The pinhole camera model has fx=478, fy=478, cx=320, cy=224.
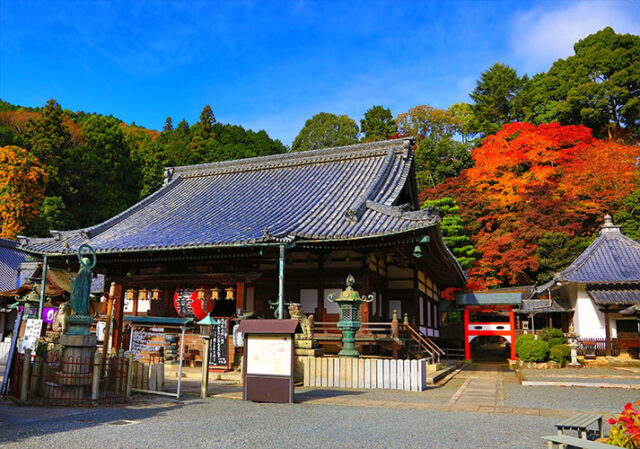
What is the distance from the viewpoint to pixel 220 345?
1568 centimetres

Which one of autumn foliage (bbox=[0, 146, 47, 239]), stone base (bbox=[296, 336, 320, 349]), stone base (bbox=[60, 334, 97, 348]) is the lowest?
stone base (bbox=[296, 336, 320, 349])

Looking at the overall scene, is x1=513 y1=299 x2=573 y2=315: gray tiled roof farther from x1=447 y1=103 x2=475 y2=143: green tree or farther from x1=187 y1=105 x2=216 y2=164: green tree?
x1=187 y1=105 x2=216 y2=164: green tree

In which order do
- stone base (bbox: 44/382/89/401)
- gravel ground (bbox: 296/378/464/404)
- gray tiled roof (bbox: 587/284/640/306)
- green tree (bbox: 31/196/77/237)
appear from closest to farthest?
1. stone base (bbox: 44/382/89/401)
2. gravel ground (bbox: 296/378/464/404)
3. gray tiled roof (bbox: 587/284/640/306)
4. green tree (bbox: 31/196/77/237)

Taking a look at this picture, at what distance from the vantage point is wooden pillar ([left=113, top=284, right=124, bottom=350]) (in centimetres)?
1816

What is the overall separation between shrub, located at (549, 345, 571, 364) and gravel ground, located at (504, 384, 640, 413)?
616cm

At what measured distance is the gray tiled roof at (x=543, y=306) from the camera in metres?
29.0

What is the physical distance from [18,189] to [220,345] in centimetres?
3108

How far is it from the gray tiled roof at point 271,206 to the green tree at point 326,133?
34516mm

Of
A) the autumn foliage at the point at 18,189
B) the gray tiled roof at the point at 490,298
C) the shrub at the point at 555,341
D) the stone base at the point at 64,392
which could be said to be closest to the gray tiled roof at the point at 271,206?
the gray tiled roof at the point at 490,298

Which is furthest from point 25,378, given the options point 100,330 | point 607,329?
point 607,329

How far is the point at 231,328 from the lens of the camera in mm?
16375

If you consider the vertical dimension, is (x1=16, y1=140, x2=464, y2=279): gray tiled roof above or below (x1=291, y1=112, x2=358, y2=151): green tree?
below

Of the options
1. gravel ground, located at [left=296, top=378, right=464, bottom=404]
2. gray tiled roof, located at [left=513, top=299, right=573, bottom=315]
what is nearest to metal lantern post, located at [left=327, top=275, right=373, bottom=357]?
gravel ground, located at [left=296, top=378, right=464, bottom=404]

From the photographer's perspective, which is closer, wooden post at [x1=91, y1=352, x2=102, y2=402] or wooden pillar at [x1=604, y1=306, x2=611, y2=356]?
wooden post at [x1=91, y1=352, x2=102, y2=402]
